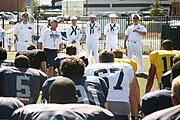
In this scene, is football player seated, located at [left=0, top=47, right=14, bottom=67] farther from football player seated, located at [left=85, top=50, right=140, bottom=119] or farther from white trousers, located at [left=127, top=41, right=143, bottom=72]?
white trousers, located at [left=127, top=41, right=143, bottom=72]

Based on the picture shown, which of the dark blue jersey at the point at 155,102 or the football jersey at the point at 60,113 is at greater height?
the football jersey at the point at 60,113

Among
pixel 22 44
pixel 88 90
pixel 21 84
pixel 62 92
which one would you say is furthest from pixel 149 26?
pixel 62 92

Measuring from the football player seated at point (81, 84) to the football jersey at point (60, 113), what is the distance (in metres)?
1.14

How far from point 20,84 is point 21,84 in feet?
0.05

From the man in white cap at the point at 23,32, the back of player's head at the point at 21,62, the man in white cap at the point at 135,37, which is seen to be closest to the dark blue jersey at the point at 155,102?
the back of player's head at the point at 21,62

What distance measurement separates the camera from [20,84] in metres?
5.38

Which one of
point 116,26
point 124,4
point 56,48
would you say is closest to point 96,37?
point 116,26

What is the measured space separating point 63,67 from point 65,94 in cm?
122

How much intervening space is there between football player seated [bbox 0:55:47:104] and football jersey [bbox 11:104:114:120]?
1884 millimetres

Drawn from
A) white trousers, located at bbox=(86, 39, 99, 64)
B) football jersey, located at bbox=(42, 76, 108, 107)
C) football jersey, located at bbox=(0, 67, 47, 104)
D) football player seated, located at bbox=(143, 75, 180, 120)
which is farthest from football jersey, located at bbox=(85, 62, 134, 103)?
white trousers, located at bbox=(86, 39, 99, 64)

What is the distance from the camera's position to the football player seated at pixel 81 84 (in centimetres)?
463

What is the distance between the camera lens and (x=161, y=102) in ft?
13.8

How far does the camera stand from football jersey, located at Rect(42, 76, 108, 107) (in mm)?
4641

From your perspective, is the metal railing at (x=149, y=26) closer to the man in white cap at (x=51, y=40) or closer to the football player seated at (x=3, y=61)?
the man in white cap at (x=51, y=40)
